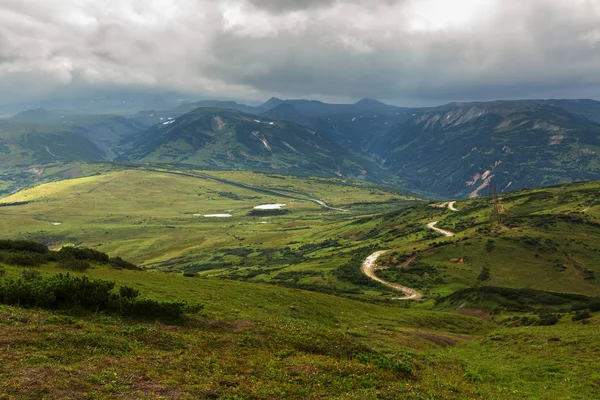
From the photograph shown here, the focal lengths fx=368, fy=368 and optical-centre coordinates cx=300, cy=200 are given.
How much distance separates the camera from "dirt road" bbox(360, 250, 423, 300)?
11814 cm

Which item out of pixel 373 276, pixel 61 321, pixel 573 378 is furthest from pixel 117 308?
pixel 373 276

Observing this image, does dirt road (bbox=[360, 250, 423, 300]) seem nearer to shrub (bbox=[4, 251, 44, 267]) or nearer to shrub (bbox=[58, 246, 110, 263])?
shrub (bbox=[58, 246, 110, 263])

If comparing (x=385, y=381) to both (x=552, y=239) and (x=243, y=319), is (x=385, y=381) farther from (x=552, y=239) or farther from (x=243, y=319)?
(x=552, y=239)

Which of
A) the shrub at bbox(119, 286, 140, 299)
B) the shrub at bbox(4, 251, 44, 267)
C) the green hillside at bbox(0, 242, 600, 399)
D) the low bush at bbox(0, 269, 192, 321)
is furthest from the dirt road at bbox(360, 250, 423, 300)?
the shrub at bbox(4, 251, 44, 267)

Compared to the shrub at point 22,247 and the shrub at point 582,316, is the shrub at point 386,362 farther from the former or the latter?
the shrub at point 22,247

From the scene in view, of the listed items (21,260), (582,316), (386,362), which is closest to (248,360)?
(386,362)

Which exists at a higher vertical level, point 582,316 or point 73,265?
point 73,265

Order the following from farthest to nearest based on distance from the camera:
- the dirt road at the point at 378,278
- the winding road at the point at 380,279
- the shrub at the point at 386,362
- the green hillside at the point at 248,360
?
1. the winding road at the point at 380,279
2. the dirt road at the point at 378,278
3. the shrub at the point at 386,362
4. the green hillside at the point at 248,360

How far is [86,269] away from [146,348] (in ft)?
113

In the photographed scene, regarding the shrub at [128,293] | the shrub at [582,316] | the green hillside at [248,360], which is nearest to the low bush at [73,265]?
the green hillside at [248,360]

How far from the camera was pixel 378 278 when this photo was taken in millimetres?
142250

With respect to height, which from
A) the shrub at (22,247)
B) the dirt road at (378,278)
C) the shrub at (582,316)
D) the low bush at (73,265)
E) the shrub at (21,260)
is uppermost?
the shrub at (21,260)

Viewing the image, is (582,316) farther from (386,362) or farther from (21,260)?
(21,260)

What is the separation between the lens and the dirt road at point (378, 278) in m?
118
